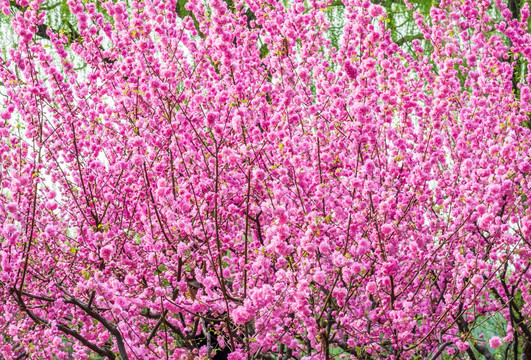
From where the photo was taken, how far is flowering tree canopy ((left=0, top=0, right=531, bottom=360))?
10.3 ft

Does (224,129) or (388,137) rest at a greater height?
(224,129)

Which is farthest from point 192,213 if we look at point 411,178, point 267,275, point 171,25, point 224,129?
point 171,25

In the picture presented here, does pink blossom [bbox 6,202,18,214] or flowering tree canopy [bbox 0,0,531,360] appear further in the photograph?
flowering tree canopy [bbox 0,0,531,360]

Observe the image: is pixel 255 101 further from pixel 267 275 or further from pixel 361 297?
pixel 361 297

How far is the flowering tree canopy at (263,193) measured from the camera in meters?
3.12

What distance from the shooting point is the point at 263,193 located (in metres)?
3.90

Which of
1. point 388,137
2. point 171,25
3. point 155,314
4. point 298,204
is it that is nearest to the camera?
point 298,204

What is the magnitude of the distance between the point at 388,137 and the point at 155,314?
2.20m

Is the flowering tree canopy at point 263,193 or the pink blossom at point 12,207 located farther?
the flowering tree canopy at point 263,193

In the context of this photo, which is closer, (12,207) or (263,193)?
(12,207)

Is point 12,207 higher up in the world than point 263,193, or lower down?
higher up

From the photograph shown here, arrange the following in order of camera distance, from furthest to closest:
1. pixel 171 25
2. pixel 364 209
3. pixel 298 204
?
pixel 171 25 → pixel 298 204 → pixel 364 209

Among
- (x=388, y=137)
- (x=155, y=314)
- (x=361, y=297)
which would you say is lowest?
(x=361, y=297)

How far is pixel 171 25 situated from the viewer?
4465 mm
